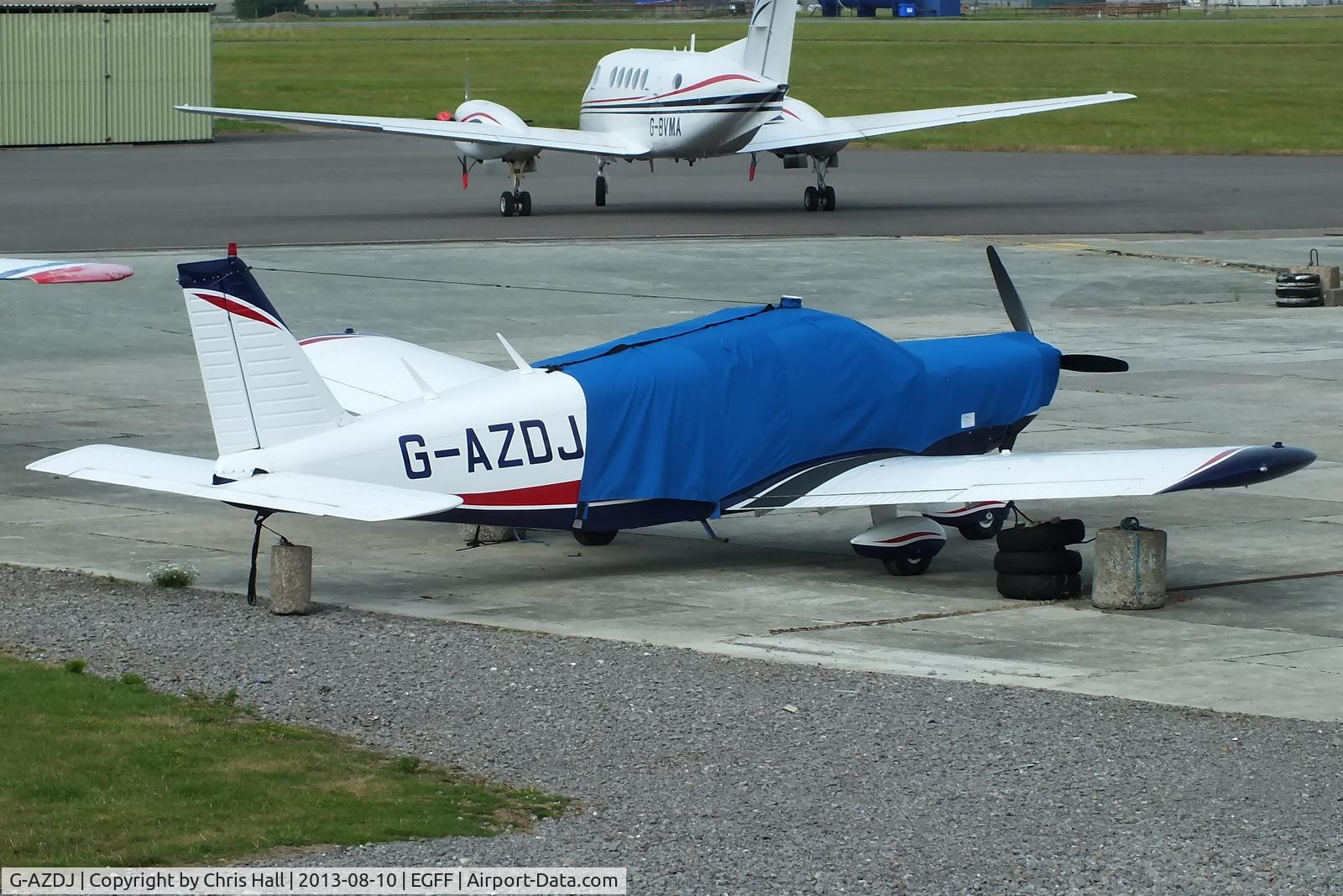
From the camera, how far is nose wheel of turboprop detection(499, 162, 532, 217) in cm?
4819

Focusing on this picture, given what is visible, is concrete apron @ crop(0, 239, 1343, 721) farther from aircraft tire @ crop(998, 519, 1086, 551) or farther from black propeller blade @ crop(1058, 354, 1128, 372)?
black propeller blade @ crop(1058, 354, 1128, 372)

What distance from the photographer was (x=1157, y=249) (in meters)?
42.3

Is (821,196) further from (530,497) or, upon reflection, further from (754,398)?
(530,497)

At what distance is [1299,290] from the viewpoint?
34.9 m

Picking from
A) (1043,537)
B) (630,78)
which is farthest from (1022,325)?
(630,78)

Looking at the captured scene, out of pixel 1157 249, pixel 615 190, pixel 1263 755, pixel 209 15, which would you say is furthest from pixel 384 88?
pixel 1263 755

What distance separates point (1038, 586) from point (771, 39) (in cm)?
3270

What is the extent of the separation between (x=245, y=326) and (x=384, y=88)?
86.5 meters

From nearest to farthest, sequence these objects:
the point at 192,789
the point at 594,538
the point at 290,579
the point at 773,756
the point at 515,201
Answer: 1. the point at 192,789
2. the point at 773,756
3. the point at 290,579
4. the point at 594,538
5. the point at 515,201

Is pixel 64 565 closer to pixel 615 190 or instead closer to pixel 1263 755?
pixel 1263 755

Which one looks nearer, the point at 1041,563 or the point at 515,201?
the point at 1041,563

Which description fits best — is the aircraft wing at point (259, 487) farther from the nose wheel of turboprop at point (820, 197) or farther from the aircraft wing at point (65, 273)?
the nose wheel of turboprop at point (820, 197)

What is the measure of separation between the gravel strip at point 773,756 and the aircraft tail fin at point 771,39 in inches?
1319

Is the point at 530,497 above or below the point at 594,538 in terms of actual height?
above
